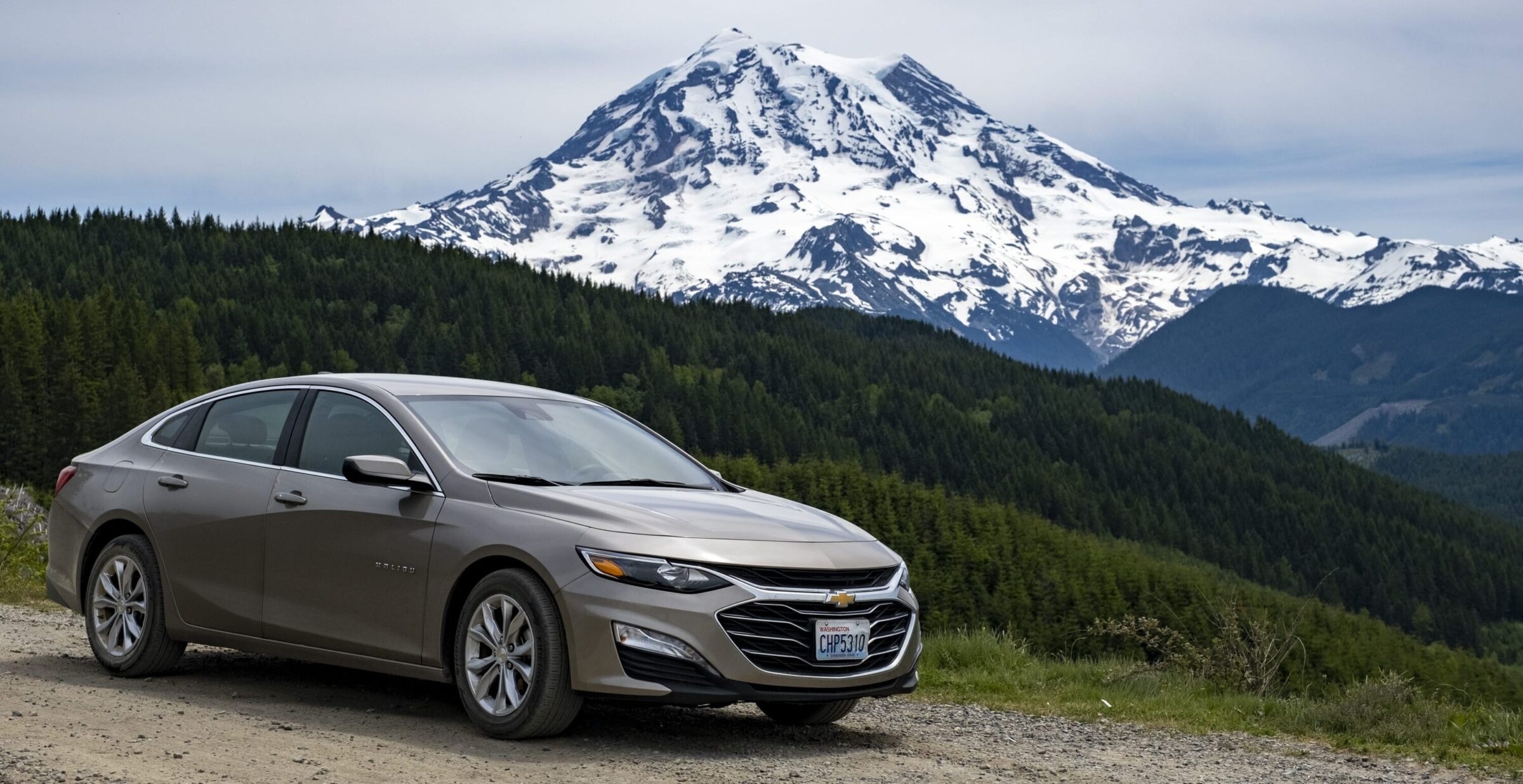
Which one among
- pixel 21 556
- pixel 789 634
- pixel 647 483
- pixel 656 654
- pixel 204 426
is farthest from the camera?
pixel 21 556

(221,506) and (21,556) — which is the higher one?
(221,506)

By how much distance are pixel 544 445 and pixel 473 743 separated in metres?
1.67

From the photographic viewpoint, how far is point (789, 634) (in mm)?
6895

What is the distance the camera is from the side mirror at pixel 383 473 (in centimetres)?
721

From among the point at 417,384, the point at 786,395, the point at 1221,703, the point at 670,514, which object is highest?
the point at 786,395

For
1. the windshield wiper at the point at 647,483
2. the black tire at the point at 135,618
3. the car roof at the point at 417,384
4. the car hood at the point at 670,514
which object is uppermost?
the car roof at the point at 417,384

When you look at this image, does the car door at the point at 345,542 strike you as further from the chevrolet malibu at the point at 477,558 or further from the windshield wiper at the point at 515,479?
the windshield wiper at the point at 515,479

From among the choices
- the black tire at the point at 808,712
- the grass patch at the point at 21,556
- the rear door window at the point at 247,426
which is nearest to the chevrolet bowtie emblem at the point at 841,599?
the black tire at the point at 808,712

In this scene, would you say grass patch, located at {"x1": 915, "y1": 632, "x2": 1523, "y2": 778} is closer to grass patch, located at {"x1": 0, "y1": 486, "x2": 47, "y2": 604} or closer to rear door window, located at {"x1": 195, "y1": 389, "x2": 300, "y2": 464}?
rear door window, located at {"x1": 195, "y1": 389, "x2": 300, "y2": 464}

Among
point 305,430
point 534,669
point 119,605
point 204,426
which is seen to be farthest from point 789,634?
point 119,605

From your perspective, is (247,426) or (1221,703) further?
(1221,703)

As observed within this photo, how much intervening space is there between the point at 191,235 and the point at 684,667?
17406cm

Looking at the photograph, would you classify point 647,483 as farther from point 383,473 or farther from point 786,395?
point 786,395

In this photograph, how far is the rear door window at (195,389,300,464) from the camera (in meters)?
8.23
